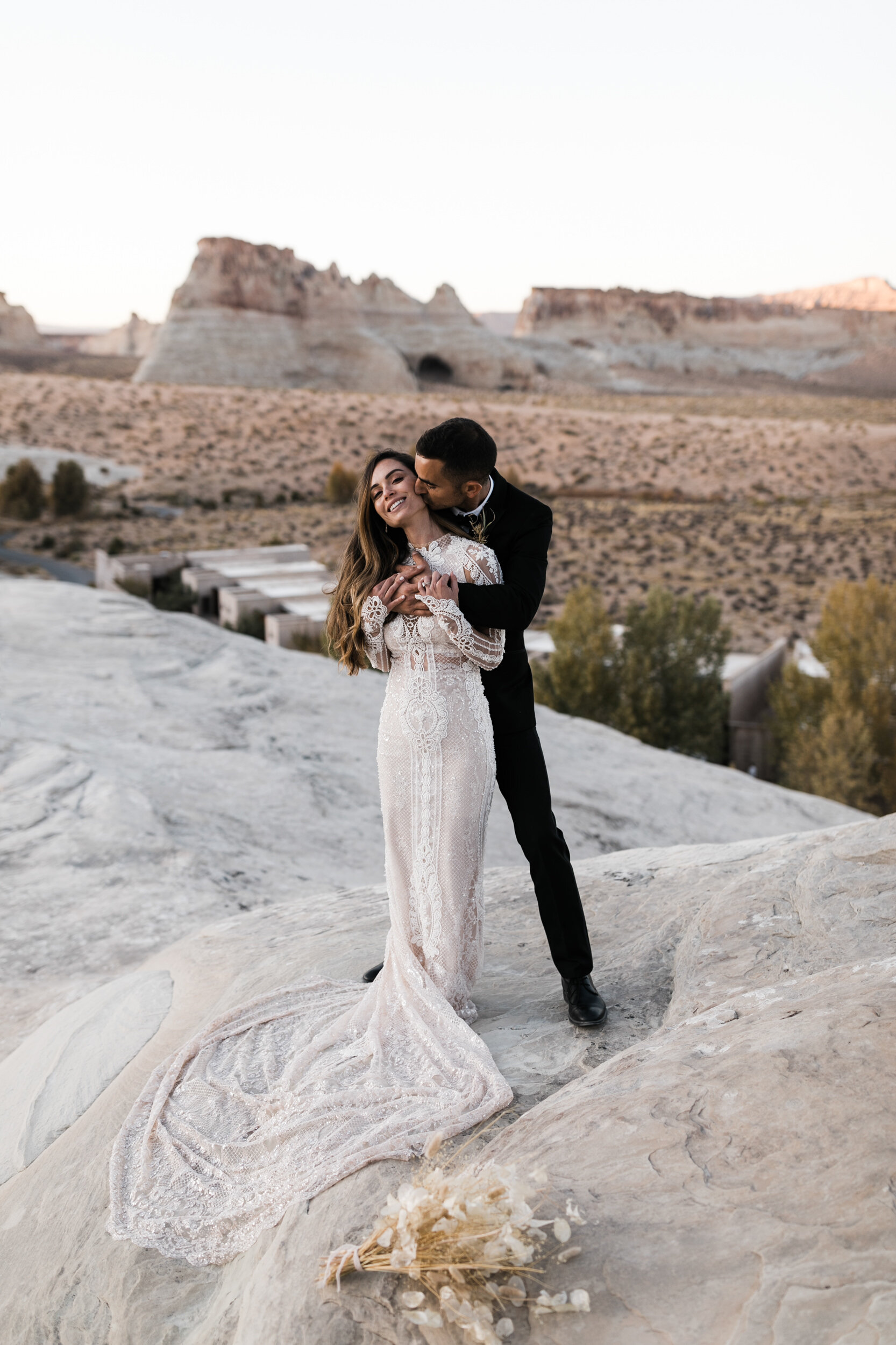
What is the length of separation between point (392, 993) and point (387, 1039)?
0.17m

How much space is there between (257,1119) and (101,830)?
3240 millimetres

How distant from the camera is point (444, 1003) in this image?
3.09m

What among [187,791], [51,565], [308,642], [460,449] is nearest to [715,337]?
[51,565]

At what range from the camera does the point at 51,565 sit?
28.6 m

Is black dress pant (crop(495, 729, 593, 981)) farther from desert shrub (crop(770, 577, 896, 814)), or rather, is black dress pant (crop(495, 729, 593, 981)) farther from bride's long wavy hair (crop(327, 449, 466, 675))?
desert shrub (crop(770, 577, 896, 814))

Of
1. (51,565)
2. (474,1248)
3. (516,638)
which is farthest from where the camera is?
(51,565)

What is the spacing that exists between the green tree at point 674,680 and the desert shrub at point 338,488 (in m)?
23.5

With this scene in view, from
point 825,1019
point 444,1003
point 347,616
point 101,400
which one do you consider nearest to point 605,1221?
point 825,1019

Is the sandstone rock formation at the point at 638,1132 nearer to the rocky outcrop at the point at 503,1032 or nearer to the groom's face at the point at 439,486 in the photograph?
the rocky outcrop at the point at 503,1032

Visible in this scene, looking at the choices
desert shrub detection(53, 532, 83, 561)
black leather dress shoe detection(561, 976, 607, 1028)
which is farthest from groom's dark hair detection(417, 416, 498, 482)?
desert shrub detection(53, 532, 83, 561)

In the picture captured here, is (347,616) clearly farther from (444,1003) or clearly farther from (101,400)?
(101,400)

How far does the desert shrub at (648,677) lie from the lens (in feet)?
61.1

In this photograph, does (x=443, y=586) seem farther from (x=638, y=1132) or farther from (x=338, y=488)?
(x=338, y=488)

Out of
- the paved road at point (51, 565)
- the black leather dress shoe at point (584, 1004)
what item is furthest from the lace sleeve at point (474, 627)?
the paved road at point (51, 565)
